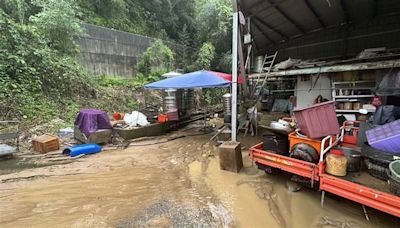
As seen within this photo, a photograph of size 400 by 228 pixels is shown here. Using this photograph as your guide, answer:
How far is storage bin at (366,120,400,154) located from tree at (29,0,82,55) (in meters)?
10.7

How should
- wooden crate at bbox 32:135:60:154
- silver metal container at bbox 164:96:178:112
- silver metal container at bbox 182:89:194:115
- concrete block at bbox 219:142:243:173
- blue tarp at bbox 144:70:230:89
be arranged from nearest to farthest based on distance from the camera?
concrete block at bbox 219:142:243:173 < wooden crate at bbox 32:135:60:154 < blue tarp at bbox 144:70:230:89 < silver metal container at bbox 164:96:178:112 < silver metal container at bbox 182:89:194:115

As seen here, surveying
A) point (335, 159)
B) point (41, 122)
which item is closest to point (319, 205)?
point (335, 159)

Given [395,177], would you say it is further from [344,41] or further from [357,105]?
[344,41]

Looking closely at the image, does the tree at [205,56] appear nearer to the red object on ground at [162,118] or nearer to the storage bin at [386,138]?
the red object on ground at [162,118]

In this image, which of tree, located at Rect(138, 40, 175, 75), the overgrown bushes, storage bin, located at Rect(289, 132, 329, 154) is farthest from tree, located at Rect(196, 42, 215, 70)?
storage bin, located at Rect(289, 132, 329, 154)

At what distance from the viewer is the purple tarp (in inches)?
283

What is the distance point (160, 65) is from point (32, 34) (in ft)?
24.1

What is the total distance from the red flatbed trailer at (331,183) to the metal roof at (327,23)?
5430 mm

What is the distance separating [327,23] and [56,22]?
11.6 metres

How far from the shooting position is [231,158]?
495 cm

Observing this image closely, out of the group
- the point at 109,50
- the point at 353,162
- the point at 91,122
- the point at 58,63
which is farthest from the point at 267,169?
the point at 109,50

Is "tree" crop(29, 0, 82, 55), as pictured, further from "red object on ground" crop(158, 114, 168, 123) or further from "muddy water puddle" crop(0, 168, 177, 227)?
"muddy water puddle" crop(0, 168, 177, 227)

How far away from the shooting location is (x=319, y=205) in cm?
361

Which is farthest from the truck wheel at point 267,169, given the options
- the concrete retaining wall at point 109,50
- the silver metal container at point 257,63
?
the concrete retaining wall at point 109,50
